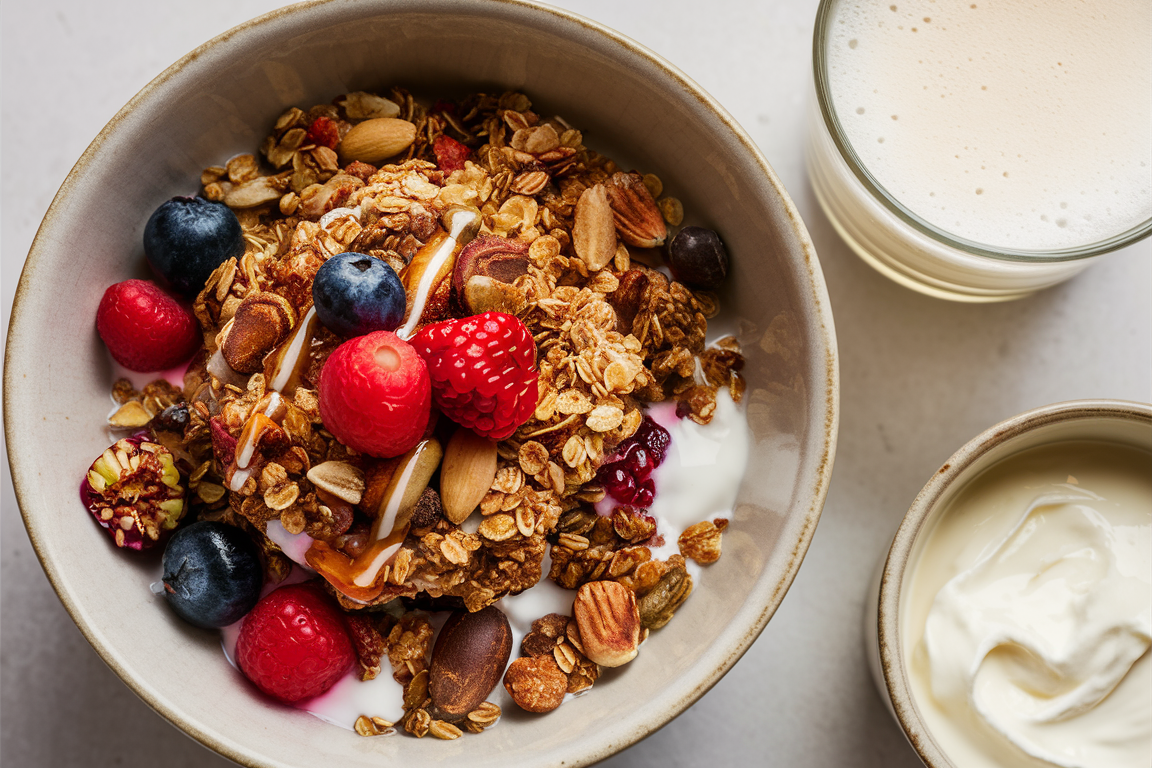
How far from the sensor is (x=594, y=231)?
3.30 ft

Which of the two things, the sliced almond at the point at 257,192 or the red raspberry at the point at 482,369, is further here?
the sliced almond at the point at 257,192

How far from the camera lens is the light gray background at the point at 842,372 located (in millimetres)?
1184

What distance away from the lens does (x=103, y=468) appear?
931 mm

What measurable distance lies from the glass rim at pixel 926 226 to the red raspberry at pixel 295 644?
2.69 feet

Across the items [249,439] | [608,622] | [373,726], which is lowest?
[373,726]

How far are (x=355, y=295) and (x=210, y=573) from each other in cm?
37

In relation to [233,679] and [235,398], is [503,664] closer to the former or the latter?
[233,679]

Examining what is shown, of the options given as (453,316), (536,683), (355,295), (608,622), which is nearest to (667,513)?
(608,622)

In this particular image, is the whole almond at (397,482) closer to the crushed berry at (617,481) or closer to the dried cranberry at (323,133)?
the crushed berry at (617,481)

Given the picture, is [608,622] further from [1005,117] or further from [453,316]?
[1005,117]

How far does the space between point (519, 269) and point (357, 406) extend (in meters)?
0.27

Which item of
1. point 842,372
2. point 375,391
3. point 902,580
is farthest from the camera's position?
point 842,372

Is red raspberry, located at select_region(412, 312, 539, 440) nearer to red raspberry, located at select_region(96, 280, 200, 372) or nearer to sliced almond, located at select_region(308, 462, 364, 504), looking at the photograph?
sliced almond, located at select_region(308, 462, 364, 504)

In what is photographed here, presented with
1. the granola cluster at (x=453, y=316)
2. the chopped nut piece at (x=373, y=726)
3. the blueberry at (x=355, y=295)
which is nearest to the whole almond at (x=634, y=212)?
the granola cluster at (x=453, y=316)
